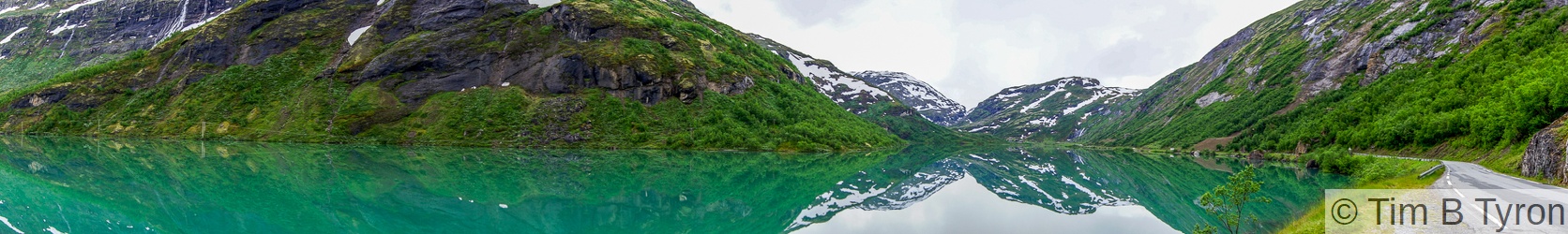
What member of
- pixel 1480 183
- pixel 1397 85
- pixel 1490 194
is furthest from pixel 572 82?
pixel 1397 85

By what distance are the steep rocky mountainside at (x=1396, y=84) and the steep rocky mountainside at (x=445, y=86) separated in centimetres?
6421

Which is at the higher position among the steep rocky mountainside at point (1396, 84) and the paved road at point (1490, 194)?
the paved road at point (1490, 194)

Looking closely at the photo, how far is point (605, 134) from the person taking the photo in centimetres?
10244

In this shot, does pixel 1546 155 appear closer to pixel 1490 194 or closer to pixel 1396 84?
pixel 1490 194

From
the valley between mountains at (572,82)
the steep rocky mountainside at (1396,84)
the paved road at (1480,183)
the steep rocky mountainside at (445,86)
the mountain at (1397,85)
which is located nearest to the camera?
the paved road at (1480,183)

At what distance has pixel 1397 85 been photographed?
270 ft

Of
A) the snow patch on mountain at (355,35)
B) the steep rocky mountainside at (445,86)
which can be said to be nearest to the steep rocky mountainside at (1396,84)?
the steep rocky mountainside at (445,86)

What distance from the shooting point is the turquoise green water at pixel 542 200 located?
22.0 m

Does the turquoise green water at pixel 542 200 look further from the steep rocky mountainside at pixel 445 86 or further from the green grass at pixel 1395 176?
the steep rocky mountainside at pixel 445 86

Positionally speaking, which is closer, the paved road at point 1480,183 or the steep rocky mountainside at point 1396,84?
the paved road at point 1480,183

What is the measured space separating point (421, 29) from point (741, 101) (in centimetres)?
6679

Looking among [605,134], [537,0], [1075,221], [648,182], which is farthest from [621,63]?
[1075,221]

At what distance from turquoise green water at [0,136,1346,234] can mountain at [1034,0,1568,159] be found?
38.3ft

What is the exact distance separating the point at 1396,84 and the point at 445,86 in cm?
13386
